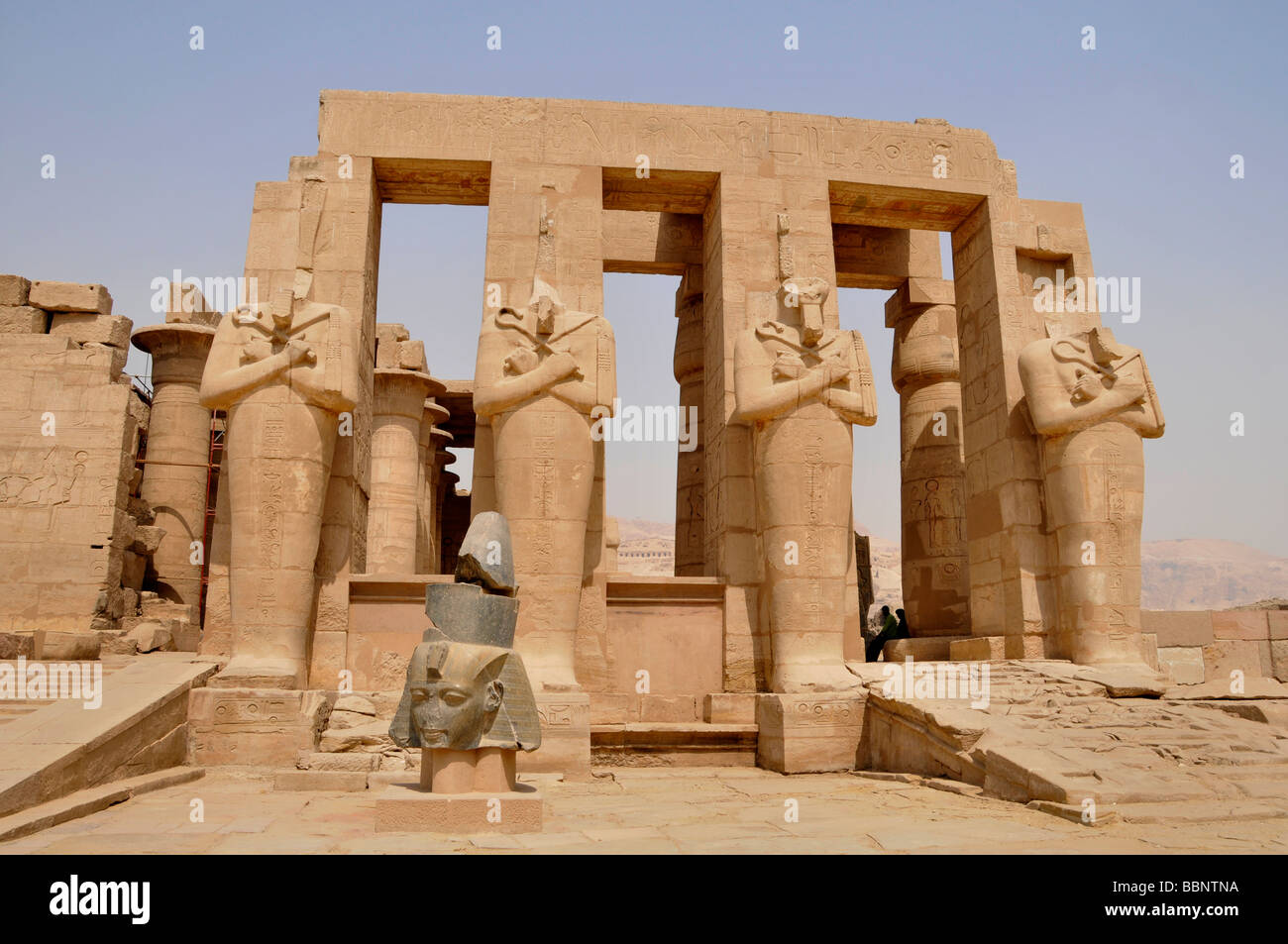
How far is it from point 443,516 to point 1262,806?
805 inches

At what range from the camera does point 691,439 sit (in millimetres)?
16016

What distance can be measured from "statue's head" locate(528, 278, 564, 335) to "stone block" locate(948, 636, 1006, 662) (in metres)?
6.07

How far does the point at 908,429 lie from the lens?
634 inches

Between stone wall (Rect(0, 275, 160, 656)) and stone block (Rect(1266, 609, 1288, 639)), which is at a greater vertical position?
stone wall (Rect(0, 275, 160, 656))

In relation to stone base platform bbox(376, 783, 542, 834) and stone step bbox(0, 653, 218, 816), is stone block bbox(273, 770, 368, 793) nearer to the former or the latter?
stone step bbox(0, 653, 218, 816)

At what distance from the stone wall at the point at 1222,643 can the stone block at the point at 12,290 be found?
15.3 meters

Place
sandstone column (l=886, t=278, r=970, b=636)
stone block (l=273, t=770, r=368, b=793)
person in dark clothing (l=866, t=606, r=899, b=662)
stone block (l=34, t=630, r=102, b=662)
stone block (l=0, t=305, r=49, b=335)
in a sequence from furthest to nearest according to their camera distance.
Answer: person in dark clothing (l=866, t=606, r=899, b=662), sandstone column (l=886, t=278, r=970, b=636), stone block (l=0, t=305, r=49, b=335), stone block (l=34, t=630, r=102, b=662), stone block (l=273, t=770, r=368, b=793)

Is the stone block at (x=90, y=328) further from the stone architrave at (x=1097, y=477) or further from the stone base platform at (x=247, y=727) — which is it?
the stone architrave at (x=1097, y=477)

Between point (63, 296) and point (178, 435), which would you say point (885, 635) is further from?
point (63, 296)

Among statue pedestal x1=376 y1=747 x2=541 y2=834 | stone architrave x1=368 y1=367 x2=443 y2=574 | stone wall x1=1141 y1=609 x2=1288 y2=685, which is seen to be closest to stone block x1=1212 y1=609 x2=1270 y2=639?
stone wall x1=1141 y1=609 x2=1288 y2=685

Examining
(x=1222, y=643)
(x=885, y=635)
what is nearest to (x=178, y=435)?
(x=885, y=635)

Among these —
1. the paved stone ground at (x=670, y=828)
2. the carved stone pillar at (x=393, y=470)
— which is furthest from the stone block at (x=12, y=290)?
the paved stone ground at (x=670, y=828)

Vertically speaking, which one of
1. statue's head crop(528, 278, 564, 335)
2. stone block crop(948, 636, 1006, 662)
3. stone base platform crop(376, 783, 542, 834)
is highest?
statue's head crop(528, 278, 564, 335)

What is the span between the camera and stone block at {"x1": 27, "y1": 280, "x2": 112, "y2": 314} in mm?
13562
